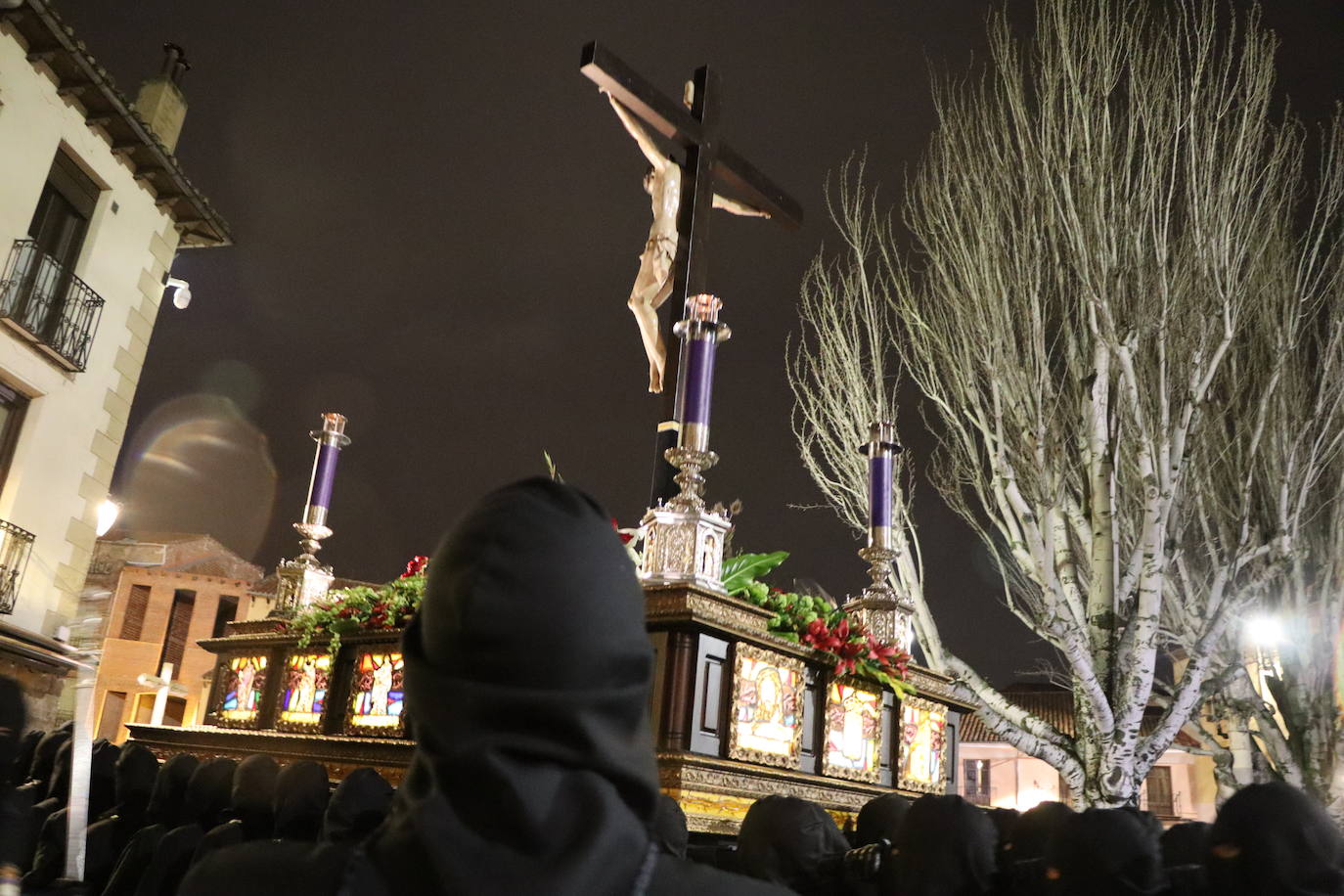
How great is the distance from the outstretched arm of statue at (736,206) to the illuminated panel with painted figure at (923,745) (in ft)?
15.7

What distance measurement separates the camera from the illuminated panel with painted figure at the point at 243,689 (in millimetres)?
6133

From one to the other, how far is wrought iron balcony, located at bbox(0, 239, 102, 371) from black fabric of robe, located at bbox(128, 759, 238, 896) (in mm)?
7966

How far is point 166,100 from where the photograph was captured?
1419 cm

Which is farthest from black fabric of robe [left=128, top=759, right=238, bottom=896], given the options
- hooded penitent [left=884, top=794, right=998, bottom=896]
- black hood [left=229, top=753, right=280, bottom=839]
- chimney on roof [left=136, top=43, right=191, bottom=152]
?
chimney on roof [left=136, top=43, right=191, bottom=152]

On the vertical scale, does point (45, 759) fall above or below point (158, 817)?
above

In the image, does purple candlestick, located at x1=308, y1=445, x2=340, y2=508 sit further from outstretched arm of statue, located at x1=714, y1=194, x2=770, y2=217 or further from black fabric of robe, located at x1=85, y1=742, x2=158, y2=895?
outstretched arm of statue, located at x1=714, y1=194, x2=770, y2=217

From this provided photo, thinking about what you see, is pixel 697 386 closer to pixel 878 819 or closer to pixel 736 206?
pixel 878 819

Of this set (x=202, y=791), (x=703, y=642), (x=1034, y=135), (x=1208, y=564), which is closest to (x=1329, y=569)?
(x=1208, y=564)

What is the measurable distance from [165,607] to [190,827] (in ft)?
86.3

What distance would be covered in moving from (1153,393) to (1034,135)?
3.15 meters

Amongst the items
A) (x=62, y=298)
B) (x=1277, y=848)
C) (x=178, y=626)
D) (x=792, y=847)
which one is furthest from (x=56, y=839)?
(x=178, y=626)

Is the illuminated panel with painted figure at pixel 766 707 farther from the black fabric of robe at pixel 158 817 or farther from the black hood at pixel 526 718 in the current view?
the black hood at pixel 526 718

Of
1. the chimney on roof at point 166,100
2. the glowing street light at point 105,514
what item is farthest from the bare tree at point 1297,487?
the chimney on roof at point 166,100

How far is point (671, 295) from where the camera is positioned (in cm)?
762
